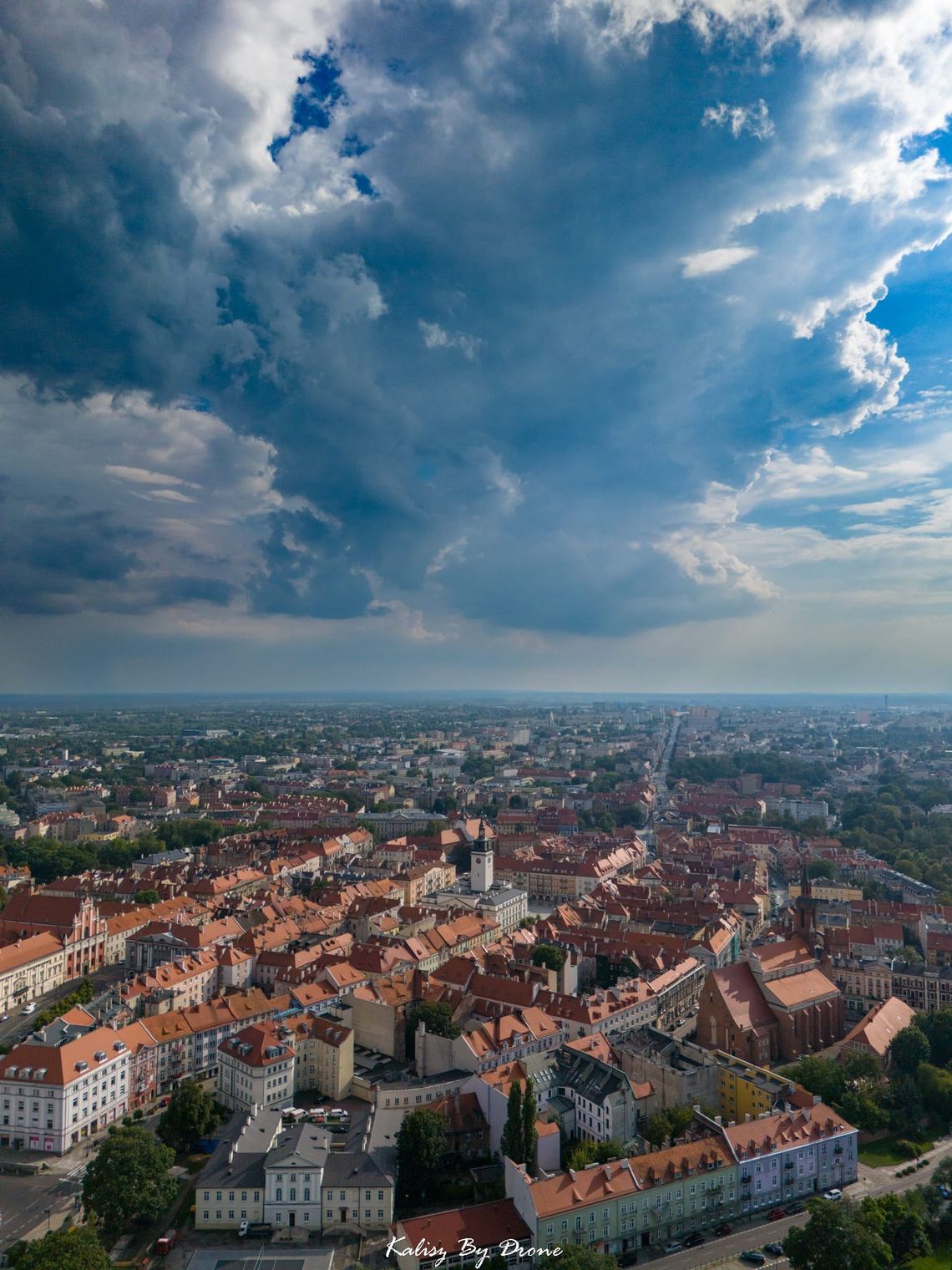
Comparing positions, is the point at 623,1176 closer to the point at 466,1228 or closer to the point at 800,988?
the point at 466,1228

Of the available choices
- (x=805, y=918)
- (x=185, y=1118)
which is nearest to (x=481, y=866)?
(x=805, y=918)

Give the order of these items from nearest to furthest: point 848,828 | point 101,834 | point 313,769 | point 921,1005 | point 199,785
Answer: point 921,1005
point 101,834
point 848,828
point 199,785
point 313,769

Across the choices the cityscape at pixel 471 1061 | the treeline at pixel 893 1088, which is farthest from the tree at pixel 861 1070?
the cityscape at pixel 471 1061

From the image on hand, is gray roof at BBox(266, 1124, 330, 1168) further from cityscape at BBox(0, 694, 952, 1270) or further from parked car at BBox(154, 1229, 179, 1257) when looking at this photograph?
parked car at BBox(154, 1229, 179, 1257)

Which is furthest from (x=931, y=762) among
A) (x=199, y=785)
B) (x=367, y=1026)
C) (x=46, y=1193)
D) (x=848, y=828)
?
(x=46, y=1193)

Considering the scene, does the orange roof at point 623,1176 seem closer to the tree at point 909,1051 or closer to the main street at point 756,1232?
the main street at point 756,1232

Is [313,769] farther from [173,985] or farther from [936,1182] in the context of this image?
[936,1182]

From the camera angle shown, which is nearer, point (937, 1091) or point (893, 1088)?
point (937, 1091)
